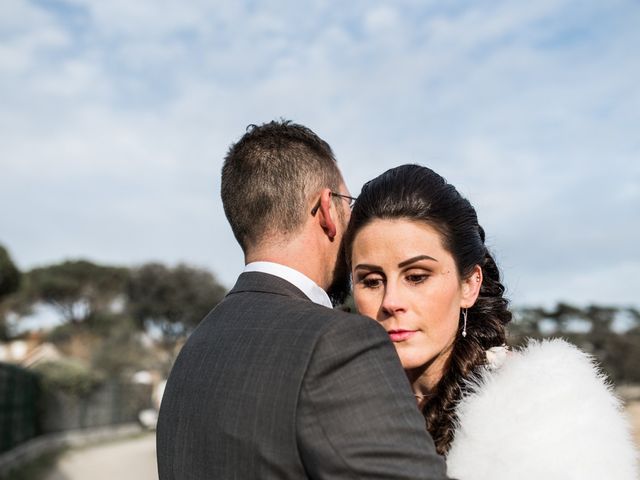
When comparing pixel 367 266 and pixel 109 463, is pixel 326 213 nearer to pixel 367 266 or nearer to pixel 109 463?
pixel 367 266

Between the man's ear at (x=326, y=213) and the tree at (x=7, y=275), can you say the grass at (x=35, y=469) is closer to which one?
the tree at (x=7, y=275)

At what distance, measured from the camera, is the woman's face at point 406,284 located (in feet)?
9.17

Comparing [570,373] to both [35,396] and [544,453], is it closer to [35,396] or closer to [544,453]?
[544,453]

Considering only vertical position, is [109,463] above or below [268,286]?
above

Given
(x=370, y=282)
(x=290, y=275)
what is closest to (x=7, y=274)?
(x=370, y=282)

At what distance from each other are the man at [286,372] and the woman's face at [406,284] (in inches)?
10.9

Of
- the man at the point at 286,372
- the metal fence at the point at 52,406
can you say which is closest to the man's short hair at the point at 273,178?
the man at the point at 286,372

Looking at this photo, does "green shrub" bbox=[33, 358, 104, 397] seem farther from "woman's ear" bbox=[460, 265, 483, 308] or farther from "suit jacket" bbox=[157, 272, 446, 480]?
"suit jacket" bbox=[157, 272, 446, 480]

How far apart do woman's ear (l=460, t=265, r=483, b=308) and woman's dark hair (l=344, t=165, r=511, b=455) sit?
31 mm

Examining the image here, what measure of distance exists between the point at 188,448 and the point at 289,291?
20.4 inches

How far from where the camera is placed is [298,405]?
6.55ft

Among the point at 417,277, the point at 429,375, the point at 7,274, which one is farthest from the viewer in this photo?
the point at 7,274

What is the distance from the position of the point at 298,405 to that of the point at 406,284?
0.92 meters

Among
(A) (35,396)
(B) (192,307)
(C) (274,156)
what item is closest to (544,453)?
(C) (274,156)
